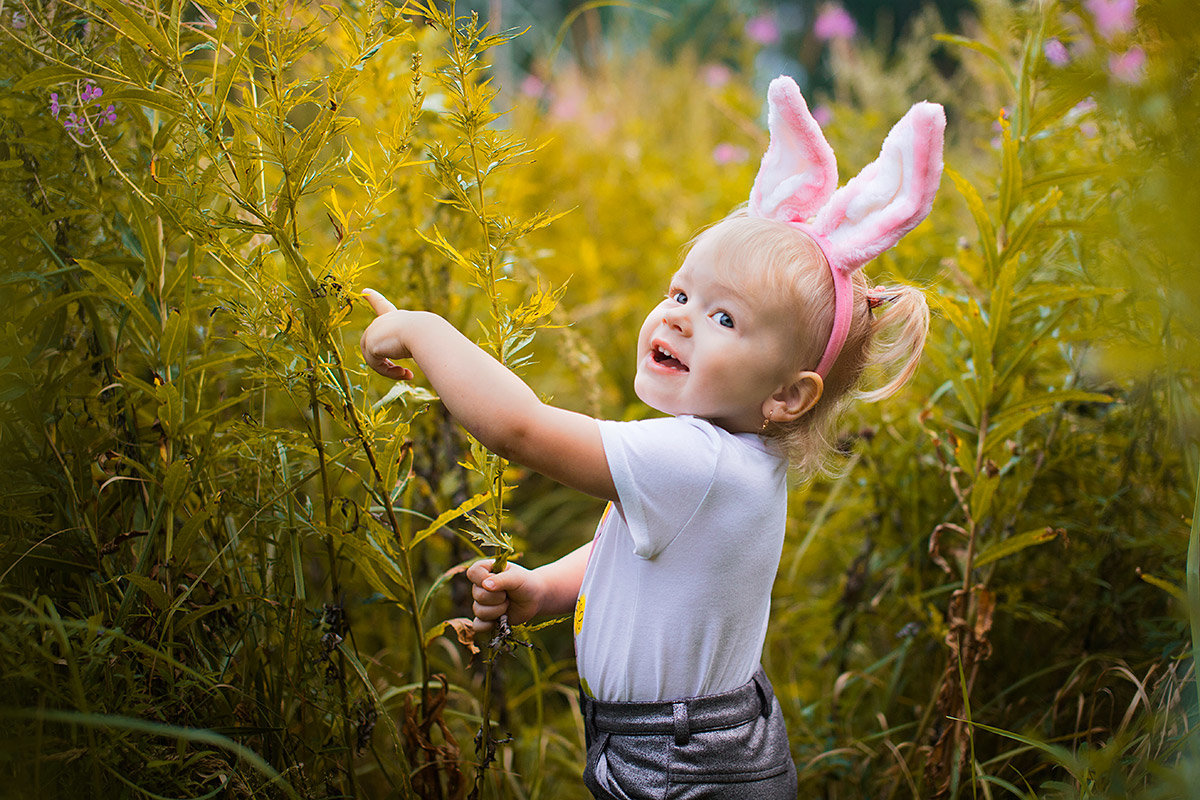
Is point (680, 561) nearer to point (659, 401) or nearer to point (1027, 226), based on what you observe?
point (659, 401)

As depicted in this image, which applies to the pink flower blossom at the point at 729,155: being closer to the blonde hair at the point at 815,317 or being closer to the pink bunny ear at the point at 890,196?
the blonde hair at the point at 815,317

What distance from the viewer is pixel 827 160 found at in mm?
1231

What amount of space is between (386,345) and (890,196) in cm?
68

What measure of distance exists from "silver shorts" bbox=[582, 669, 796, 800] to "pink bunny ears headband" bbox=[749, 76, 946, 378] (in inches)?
18.8

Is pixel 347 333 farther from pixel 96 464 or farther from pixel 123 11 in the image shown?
pixel 123 11

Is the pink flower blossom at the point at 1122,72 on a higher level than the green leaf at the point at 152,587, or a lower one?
higher

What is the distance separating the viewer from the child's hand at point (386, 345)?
1047mm

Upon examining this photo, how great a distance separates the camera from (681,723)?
3.68 ft

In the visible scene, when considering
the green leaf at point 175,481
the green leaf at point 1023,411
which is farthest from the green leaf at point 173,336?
the green leaf at point 1023,411

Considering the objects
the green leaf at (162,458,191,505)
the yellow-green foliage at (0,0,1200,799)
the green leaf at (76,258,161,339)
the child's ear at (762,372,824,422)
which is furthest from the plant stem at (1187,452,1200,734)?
the green leaf at (76,258,161,339)

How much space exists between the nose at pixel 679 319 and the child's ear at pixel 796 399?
5.7 inches

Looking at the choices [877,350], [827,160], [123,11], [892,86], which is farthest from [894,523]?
[892,86]

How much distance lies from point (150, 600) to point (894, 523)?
1411 mm

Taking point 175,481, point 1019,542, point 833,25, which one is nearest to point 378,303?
point 175,481
